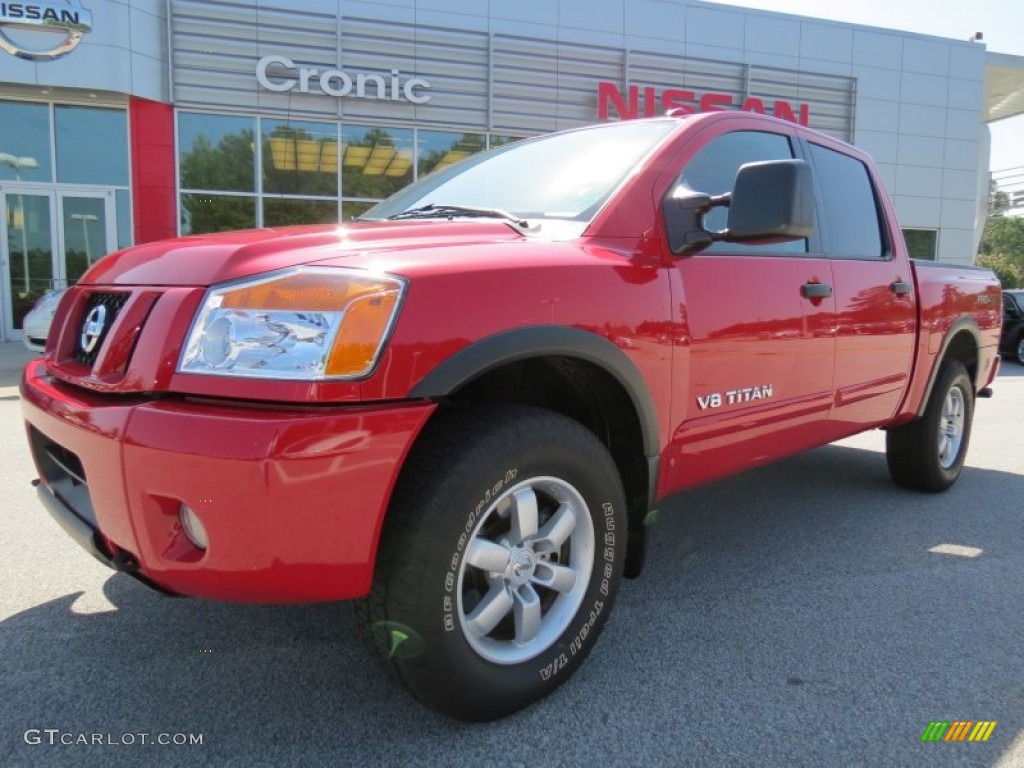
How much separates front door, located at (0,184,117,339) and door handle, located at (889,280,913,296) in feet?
42.1

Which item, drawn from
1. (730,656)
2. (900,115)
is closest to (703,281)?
(730,656)

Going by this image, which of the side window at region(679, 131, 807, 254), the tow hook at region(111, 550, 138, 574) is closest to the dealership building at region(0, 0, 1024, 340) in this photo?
the side window at region(679, 131, 807, 254)

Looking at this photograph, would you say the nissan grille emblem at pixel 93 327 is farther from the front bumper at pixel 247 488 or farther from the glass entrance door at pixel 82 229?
the glass entrance door at pixel 82 229

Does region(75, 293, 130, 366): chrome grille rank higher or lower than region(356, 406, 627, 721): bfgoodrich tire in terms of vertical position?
higher

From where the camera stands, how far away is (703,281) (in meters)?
2.57

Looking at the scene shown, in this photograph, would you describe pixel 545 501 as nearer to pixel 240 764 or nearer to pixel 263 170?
pixel 240 764

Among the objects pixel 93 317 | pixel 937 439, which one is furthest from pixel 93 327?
pixel 937 439

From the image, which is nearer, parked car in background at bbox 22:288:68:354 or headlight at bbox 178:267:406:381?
headlight at bbox 178:267:406:381

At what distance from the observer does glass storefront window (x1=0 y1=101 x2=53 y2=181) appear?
41.5 feet

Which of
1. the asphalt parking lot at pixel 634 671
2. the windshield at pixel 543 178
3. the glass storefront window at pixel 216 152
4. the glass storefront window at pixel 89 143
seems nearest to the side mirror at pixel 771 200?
the windshield at pixel 543 178

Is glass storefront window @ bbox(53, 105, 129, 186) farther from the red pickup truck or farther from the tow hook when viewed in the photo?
the tow hook

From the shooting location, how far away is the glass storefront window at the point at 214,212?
13414 mm

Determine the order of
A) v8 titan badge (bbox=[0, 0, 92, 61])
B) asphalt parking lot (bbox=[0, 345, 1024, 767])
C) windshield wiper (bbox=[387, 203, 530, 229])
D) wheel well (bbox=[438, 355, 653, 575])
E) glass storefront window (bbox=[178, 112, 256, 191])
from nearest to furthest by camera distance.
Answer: asphalt parking lot (bbox=[0, 345, 1024, 767]) → wheel well (bbox=[438, 355, 653, 575]) → windshield wiper (bbox=[387, 203, 530, 229]) → v8 titan badge (bbox=[0, 0, 92, 61]) → glass storefront window (bbox=[178, 112, 256, 191])

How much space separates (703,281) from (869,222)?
5.93ft
